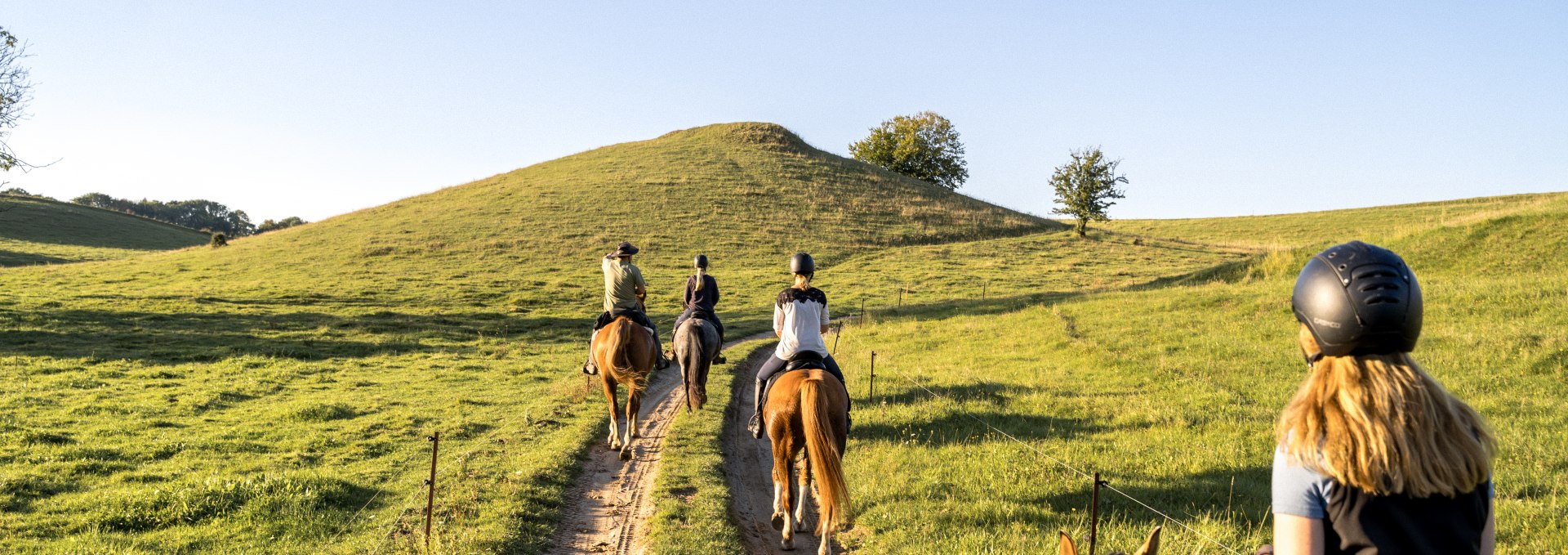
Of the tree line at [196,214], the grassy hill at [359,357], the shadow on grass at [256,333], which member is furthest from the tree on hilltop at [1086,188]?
the tree line at [196,214]

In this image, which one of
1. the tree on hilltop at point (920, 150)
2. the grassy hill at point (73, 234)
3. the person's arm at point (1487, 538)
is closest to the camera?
the person's arm at point (1487, 538)

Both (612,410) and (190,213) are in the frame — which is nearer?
(612,410)

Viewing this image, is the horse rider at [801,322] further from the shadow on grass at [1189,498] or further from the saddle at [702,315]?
the saddle at [702,315]

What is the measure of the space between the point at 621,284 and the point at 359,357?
47.9ft

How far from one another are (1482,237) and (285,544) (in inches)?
1259

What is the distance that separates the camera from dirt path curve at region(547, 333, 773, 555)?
29.4 feet

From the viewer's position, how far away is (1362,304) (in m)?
2.89

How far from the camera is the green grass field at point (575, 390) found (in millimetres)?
9141

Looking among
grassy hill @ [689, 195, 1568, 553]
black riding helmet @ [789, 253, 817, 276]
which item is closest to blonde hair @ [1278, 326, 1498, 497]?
grassy hill @ [689, 195, 1568, 553]

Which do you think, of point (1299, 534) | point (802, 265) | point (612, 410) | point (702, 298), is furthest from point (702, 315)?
point (1299, 534)

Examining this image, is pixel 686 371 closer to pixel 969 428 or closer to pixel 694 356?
pixel 694 356

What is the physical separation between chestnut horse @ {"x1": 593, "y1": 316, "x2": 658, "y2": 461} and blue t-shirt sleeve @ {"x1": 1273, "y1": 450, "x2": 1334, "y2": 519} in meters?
10.7

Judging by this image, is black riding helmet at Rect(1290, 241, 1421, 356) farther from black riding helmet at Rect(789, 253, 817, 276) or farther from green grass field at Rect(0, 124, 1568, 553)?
black riding helmet at Rect(789, 253, 817, 276)

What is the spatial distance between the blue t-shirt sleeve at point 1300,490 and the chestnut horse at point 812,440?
5.54 metres
